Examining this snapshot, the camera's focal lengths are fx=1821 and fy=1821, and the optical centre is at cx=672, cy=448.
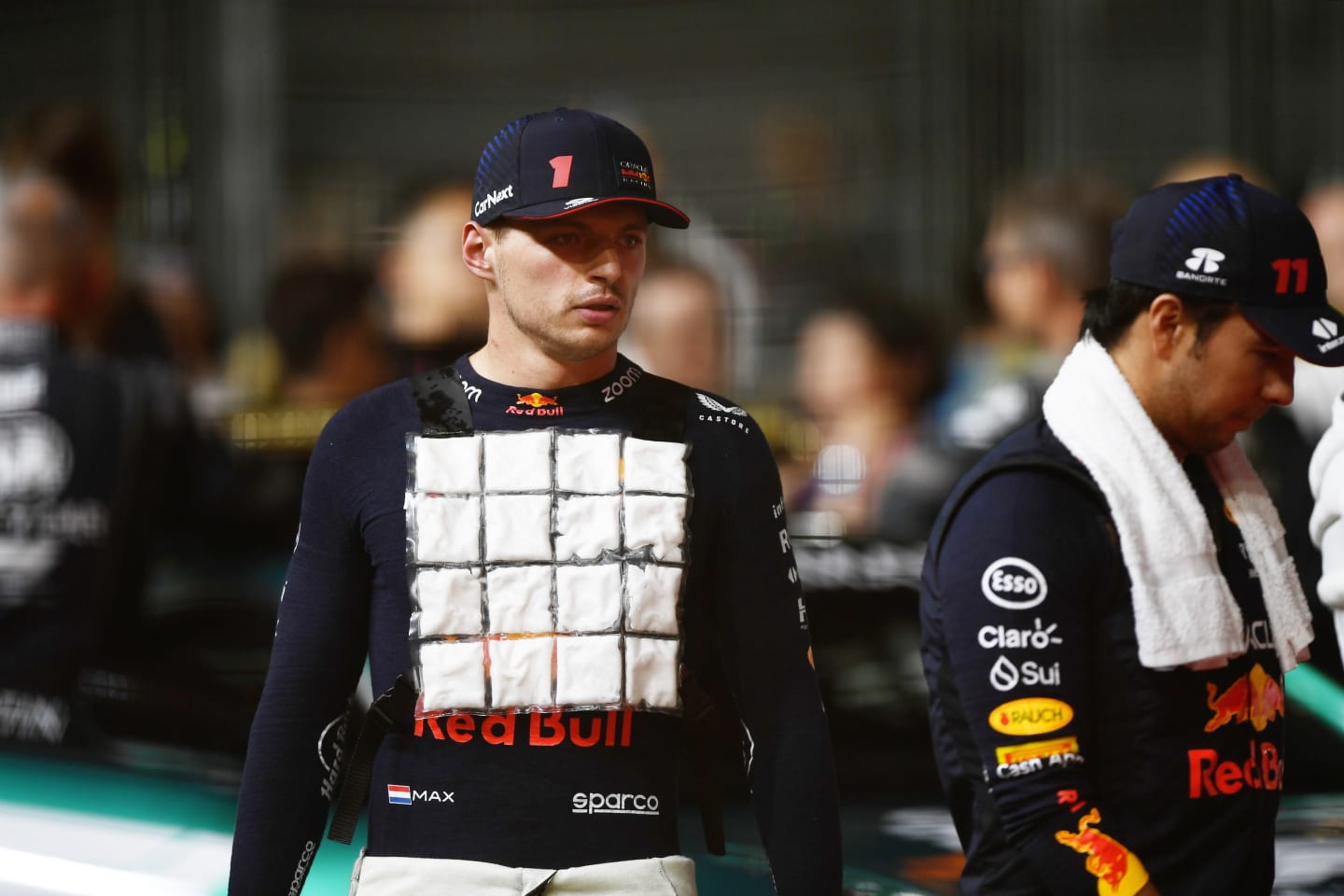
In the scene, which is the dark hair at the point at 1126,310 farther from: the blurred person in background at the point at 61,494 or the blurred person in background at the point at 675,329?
the blurred person in background at the point at 675,329

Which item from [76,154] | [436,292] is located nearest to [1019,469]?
[436,292]

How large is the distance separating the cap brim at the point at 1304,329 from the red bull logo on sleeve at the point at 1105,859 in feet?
2.35

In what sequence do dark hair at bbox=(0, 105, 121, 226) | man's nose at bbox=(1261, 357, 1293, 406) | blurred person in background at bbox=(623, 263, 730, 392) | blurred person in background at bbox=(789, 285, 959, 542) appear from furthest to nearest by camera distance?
blurred person in background at bbox=(789, 285, 959, 542) → dark hair at bbox=(0, 105, 121, 226) → blurred person in background at bbox=(623, 263, 730, 392) → man's nose at bbox=(1261, 357, 1293, 406)

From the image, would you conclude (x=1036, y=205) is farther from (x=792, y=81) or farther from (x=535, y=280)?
(x=792, y=81)

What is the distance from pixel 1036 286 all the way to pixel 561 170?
103 inches

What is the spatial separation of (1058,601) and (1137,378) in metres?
0.40

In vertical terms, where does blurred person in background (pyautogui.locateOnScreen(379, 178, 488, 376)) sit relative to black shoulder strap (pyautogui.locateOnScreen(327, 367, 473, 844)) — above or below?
above

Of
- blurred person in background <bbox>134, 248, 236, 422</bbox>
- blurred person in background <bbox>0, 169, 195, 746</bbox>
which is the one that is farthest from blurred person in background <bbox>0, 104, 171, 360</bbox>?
blurred person in background <bbox>134, 248, 236, 422</bbox>

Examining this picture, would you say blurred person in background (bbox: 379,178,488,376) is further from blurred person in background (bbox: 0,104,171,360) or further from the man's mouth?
the man's mouth

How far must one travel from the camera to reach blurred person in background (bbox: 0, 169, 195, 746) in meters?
4.18

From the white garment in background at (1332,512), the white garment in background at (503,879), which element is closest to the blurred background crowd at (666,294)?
the white garment in background at (1332,512)

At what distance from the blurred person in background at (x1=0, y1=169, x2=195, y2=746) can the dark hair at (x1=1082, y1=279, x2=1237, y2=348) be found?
2450 millimetres

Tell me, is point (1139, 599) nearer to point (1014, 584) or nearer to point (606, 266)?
point (1014, 584)

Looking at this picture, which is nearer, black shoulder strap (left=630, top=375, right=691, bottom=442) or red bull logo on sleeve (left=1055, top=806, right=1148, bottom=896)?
red bull logo on sleeve (left=1055, top=806, right=1148, bottom=896)
